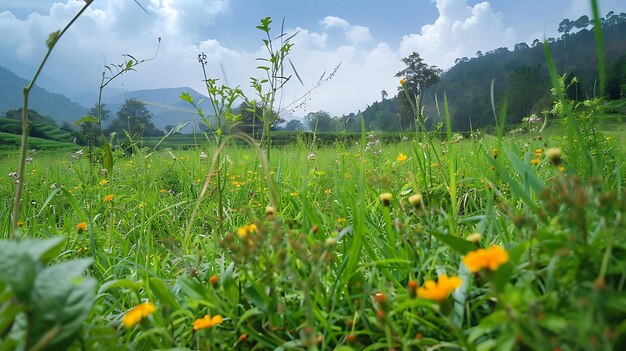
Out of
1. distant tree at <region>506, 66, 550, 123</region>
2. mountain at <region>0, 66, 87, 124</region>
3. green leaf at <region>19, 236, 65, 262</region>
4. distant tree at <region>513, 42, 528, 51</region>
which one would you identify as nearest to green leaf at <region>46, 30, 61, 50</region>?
green leaf at <region>19, 236, 65, 262</region>

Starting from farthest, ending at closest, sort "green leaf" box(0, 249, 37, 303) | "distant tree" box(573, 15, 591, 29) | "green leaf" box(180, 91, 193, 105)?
"distant tree" box(573, 15, 591, 29) → "green leaf" box(180, 91, 193, 105) → "green leaf" box(0, 249, 37, 303)

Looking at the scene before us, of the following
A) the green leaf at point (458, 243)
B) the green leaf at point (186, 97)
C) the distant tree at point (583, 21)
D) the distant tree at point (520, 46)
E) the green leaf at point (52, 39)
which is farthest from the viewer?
the distant tree at point (520, 46)

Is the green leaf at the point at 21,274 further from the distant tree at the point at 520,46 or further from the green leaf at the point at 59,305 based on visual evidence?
the distant tree at the point at 520,46

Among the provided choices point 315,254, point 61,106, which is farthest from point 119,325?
point 61,106

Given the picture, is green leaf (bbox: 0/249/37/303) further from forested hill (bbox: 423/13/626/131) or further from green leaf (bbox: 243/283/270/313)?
forested hill (bbox: 423/13/626/131)

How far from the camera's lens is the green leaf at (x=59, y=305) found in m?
0.50

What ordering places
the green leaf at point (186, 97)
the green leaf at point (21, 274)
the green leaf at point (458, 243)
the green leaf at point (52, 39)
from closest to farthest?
the green leaf at point (21, 274), the green leaf at point (458, 243), the green leaf at point (52, 39), the green leaf at point (186, 97)

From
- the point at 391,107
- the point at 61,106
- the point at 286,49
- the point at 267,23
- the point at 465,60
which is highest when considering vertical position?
the point at 61,106

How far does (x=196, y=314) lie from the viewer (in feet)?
2.66

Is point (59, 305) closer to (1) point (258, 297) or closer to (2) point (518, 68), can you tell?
(1) point (258, 297)

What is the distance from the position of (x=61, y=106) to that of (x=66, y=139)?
14498 centimetres

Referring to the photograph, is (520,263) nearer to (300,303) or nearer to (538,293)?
(538,293)

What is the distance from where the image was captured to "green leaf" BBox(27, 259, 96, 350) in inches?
19.7

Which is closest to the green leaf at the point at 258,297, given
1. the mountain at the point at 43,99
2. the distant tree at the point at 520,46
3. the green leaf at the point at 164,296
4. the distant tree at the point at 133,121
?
the green leaf at the point at 164,296
